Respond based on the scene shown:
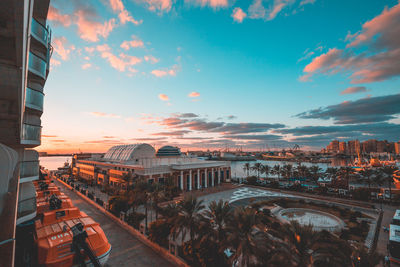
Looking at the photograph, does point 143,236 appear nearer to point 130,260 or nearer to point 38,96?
point 130,260

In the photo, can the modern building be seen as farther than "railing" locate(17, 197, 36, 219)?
Yes

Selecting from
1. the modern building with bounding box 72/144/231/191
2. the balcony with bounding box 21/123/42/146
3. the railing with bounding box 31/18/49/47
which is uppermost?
the railing with bounding box 31/18/49/47

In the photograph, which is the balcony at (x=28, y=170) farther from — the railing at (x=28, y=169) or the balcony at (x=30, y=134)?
the balcony at (x=30, y=134)

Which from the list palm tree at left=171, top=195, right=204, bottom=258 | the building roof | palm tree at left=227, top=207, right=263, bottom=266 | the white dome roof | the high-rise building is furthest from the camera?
the building roof

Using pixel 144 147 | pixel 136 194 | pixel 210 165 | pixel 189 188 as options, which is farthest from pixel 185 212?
pixel 144 147

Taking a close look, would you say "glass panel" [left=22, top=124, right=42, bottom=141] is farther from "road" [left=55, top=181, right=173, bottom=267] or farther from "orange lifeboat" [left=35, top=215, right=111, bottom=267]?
"road" [left=55, top=181, right=173, bottom=267]

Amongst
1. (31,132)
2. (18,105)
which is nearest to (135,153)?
(31,132)

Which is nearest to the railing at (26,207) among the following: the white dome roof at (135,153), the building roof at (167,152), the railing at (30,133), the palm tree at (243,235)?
the railing at (30,133)

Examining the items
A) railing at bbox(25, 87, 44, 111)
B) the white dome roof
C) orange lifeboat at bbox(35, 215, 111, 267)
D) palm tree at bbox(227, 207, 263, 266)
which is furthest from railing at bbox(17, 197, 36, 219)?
the white dome roof
